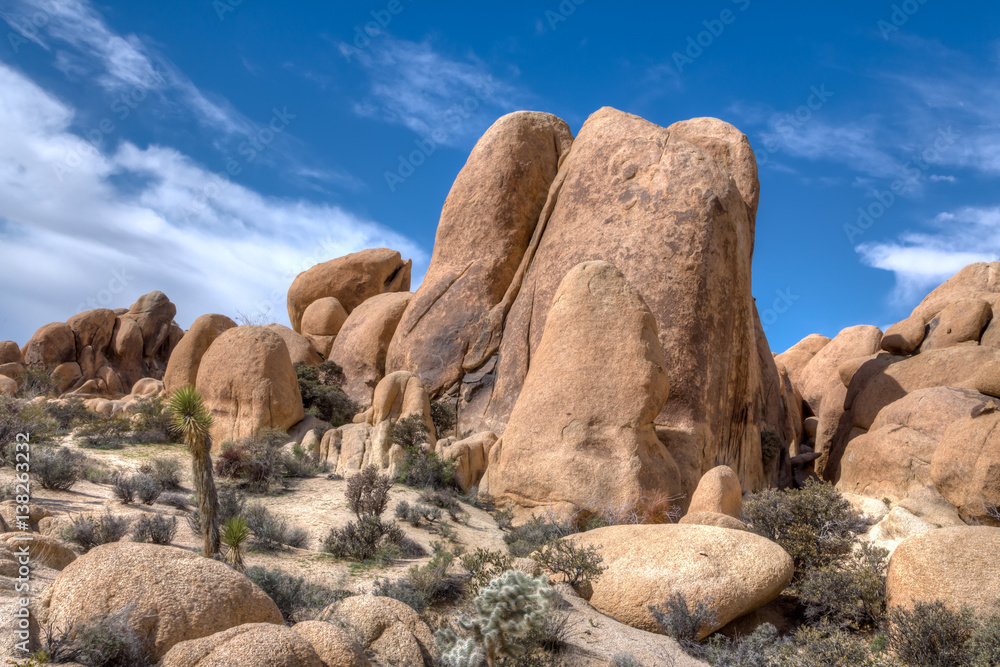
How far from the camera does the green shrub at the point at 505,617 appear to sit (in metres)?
5.57

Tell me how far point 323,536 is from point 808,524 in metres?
6.95

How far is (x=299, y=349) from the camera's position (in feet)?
73.2

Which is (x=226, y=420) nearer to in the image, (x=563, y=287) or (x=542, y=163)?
(x=563, y=287)

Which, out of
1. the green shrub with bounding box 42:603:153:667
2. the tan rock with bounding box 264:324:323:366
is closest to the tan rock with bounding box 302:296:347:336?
the tan rock with bounding box 264:324:323:366

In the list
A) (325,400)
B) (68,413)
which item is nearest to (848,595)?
(325,400)

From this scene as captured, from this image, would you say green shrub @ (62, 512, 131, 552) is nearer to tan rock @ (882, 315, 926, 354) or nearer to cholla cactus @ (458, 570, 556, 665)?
cholla cactus @ (458, 570, 556, 665)

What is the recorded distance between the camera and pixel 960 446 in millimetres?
12508

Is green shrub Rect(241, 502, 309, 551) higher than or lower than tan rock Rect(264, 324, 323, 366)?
lower

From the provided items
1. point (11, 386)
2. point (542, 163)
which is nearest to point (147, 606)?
point (542, 163)

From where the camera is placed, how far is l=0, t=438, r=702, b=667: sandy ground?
271 inches

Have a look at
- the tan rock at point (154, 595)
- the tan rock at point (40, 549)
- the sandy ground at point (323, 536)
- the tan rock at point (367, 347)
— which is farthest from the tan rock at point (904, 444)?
the tan rock at point (40, 549)

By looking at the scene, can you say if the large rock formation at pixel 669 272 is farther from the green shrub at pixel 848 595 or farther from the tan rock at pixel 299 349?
the tan rock at pixel 299 349

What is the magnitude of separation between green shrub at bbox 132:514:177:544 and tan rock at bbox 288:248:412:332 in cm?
1927

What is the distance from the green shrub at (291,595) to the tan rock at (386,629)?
24.5 inches
